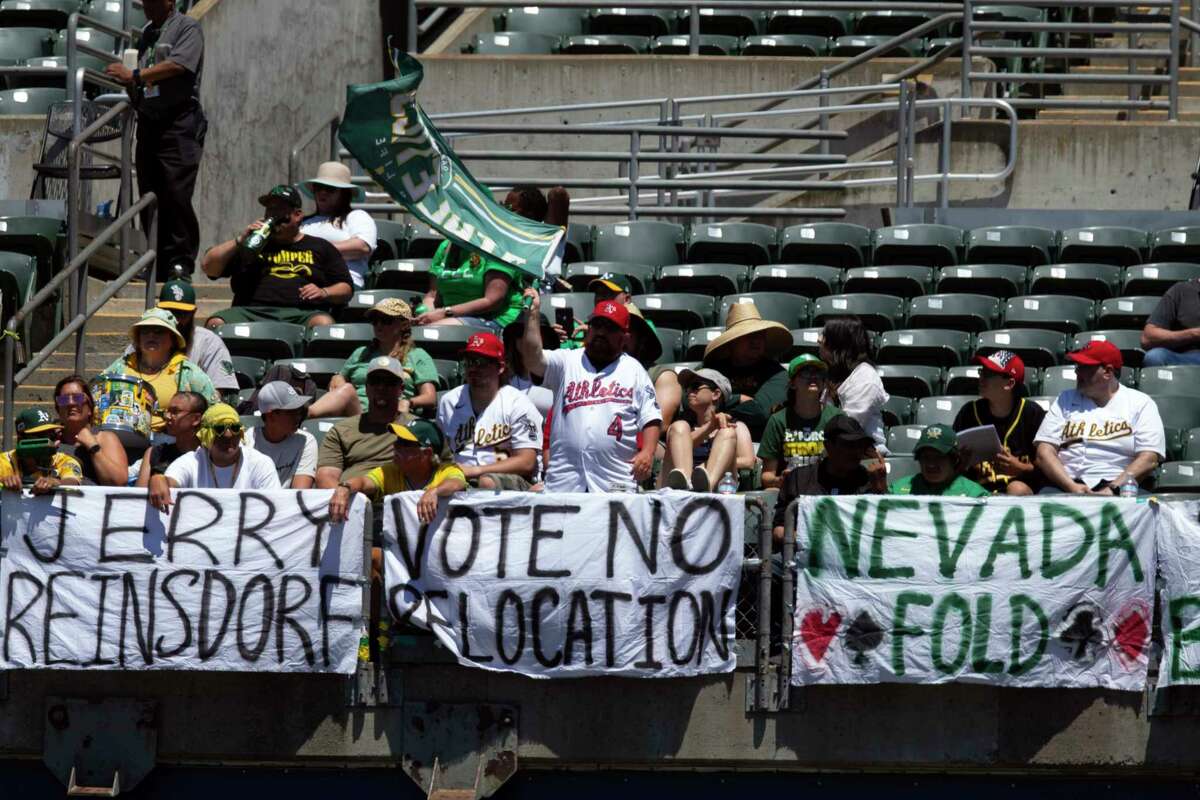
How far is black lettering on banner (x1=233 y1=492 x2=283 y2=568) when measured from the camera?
32.2 ft

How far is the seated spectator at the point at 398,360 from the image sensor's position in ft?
37.6

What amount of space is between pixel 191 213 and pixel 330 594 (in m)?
4.79

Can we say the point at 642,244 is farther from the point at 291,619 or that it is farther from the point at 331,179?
the point at 291,619

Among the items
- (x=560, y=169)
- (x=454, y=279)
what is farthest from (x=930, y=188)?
(x=454, y=279)

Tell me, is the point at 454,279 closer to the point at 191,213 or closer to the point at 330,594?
the point at 191,213

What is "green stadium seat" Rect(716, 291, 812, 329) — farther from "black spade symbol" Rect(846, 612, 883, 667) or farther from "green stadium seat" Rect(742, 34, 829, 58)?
"green stadium seat" Rect(742, 34, 829, 58)

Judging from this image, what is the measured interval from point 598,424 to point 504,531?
965 mm

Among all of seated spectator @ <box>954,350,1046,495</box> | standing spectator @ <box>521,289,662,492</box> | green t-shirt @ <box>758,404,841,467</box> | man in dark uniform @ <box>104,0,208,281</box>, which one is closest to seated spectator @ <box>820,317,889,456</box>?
green t-shirt @ <box>758,404,841,467</box>

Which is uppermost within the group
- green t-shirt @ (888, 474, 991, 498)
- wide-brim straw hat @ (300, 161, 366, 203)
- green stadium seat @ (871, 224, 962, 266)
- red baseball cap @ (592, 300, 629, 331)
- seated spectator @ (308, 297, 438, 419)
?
wide-brim straw hat @ (300, 161, 366, 203)

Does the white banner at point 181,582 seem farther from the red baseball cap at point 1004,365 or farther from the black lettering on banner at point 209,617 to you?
the red baseball cap at point 1004,365

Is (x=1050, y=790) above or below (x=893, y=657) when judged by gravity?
below

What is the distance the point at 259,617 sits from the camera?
988 cm

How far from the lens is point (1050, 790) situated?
10133 mm

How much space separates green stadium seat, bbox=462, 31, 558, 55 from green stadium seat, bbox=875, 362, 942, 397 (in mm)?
6681
